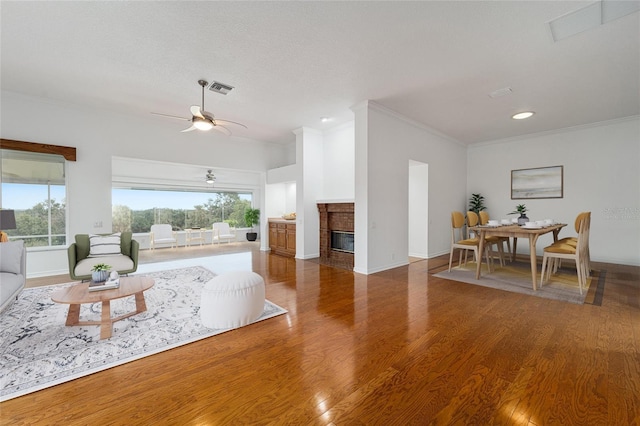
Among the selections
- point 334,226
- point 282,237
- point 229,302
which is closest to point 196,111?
point 229,302

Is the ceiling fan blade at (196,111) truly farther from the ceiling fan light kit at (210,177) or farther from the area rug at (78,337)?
the ceiling fan light kit at (210,177)

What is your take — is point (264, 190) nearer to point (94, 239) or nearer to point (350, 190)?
point (350, 190)

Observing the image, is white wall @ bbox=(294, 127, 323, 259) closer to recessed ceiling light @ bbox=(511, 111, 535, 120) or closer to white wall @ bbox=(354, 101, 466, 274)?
white wall @ bbox=(354, 101, 466, 274)

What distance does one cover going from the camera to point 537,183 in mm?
6344

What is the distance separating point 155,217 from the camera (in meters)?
9.22

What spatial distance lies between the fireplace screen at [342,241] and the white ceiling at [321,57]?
260cm

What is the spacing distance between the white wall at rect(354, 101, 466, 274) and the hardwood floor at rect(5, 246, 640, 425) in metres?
1.84

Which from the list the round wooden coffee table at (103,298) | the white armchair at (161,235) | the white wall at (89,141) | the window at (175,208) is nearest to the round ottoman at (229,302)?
the round wooden coffee table at (103,298)

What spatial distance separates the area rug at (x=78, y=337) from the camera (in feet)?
6.09

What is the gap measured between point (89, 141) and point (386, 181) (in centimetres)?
564

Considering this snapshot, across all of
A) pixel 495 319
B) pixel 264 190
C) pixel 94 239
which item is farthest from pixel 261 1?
pixel 264 190

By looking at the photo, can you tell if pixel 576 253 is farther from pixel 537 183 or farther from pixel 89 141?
pixel 89 141

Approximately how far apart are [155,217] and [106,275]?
288 inches

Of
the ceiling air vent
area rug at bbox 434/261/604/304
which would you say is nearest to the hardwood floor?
area rug at bbox 434/261/604/304
